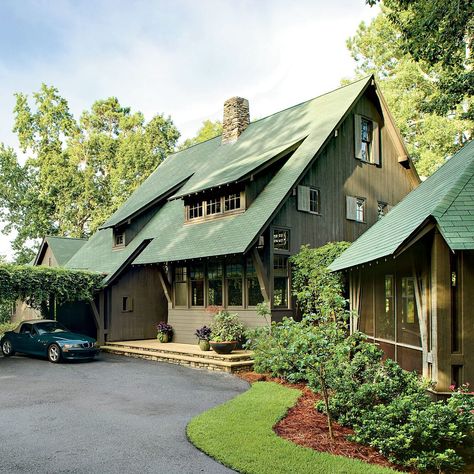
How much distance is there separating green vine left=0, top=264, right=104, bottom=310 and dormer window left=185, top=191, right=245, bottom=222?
15.8 ft

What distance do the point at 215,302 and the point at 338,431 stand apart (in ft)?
36.1

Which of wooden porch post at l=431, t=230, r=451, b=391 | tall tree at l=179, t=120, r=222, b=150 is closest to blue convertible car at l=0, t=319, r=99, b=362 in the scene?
wooden porch post at l=431, t=230, r=451, b=391

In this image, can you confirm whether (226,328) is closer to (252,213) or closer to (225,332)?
(225,332)

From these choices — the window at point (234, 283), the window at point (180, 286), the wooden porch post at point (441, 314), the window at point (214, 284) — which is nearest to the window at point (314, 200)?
the window at point (234, 283)

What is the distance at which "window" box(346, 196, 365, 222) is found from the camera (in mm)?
20328

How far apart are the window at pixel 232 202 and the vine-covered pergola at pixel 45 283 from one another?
637 centimetres

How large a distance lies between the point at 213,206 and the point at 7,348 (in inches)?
379

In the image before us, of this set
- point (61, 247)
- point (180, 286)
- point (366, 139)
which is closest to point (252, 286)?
point (180, 286)

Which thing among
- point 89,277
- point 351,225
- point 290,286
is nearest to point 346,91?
point 351,225

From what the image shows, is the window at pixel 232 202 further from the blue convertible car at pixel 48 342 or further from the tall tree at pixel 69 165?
the tall tree at pixel 69 165

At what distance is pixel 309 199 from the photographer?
61.5ft

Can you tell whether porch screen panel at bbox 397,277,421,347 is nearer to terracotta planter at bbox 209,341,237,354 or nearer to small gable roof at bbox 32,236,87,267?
terracotta planter at bbox 209,341,237,354

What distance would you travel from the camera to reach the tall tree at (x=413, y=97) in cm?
2794

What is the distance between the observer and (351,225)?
67.1 ft
